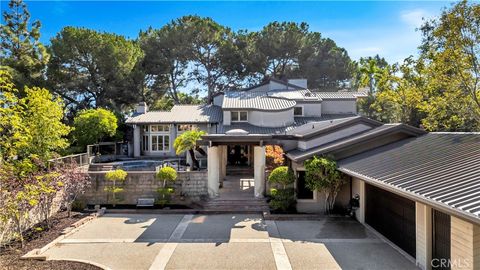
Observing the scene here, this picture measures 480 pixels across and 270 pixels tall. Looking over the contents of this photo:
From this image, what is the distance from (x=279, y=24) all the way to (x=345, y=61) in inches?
420

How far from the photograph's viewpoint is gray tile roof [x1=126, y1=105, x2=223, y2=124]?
2854 centimetres

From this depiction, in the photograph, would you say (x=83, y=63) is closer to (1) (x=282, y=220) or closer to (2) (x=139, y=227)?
(2) (x=139, y=227)

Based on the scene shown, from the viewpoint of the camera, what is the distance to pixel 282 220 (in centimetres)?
1451

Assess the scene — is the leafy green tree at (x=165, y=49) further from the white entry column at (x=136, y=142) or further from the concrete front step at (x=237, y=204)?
the concrete front step at (x=237, y=204)

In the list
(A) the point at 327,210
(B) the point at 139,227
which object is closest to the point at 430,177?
(A) the point at 327,210

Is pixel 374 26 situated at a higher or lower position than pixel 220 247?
higher

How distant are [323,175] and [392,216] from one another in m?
3.61

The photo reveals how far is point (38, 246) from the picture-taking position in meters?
11.0

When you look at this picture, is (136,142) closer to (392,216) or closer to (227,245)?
(227,245)

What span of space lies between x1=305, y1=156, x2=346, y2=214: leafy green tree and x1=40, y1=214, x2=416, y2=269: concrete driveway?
1649 mm

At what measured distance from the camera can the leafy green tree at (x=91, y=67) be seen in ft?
106

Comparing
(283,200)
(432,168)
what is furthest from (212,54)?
(432,168)

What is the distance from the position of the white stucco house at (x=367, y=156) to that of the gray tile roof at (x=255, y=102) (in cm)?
9

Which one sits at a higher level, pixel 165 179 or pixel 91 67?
pixel 91 67
